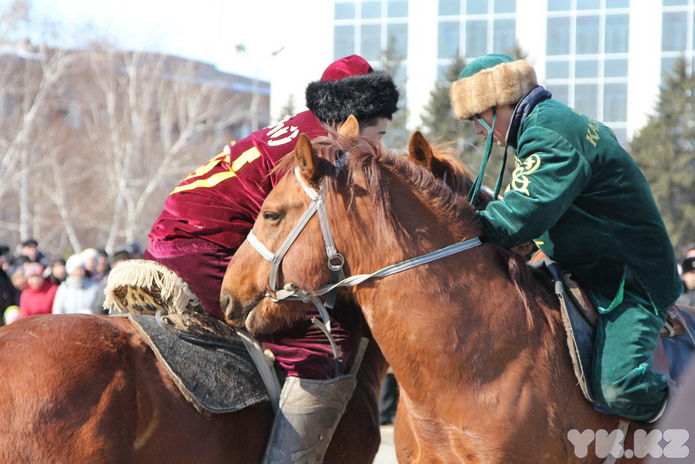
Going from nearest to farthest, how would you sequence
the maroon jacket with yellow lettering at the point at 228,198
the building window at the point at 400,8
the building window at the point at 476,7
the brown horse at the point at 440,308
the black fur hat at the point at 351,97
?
the brown horse at the point at 440,308 → the maroon jacket with yellow lettering at the point at 228,198 → the black fur hat at the point at 351,97 → the building window at the point at 476,7 → the building window at the point at 400,8

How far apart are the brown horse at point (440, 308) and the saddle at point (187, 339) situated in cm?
Result: 46

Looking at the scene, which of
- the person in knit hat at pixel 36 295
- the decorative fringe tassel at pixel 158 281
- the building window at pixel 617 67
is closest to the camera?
the decorative fringe tassel at pixel 158 281

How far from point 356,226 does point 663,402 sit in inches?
53.1

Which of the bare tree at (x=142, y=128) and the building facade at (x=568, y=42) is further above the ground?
the building facade at (x=568, y=42)

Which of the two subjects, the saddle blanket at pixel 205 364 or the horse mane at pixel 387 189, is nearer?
the horse mane at pixel 387 189

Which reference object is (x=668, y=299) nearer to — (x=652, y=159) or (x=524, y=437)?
(x=524, y=437)

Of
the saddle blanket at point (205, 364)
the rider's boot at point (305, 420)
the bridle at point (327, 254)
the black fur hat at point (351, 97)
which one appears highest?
the black fur hat at point (351, 97)

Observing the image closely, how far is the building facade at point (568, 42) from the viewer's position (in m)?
35.5

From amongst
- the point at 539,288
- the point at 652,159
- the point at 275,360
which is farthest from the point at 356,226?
the point at 652,159

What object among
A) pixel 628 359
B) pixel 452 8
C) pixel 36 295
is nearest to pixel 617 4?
pixel 452 8

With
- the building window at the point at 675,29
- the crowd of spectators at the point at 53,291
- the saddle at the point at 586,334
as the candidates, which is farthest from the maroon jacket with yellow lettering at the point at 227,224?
the building window at the point at 675,29

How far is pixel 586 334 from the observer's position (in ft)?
10.2

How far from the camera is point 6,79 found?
29.7 meters

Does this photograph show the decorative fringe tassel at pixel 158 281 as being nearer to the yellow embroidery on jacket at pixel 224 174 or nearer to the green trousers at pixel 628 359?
the yellow embroidery on jacket at pixel 224 174
